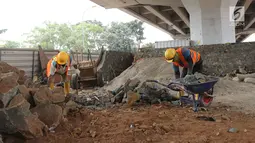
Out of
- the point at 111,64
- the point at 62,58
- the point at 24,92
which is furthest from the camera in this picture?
the point at 111,64

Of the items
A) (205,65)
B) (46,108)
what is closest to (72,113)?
(46,108)

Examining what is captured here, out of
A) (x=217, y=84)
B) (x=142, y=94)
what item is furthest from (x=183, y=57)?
(x=217, y=84)

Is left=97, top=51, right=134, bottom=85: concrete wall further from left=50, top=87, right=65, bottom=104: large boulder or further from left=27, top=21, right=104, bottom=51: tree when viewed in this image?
left=27, top=21, right=104, bottom=51: tree

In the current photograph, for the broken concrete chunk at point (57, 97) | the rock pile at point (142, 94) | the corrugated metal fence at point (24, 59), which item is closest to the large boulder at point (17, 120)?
the broken concrete chunk at point (57, 97)

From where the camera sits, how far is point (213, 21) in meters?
13.9

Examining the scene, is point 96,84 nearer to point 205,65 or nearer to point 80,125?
point 205,65

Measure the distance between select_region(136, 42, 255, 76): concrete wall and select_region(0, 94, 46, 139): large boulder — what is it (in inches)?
351

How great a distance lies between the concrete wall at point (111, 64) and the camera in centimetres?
1096

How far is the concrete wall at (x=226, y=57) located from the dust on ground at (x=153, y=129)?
19.0 feet

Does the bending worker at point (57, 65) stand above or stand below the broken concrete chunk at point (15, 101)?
above

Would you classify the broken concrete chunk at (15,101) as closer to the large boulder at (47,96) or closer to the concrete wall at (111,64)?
the large boulder at (47,96)

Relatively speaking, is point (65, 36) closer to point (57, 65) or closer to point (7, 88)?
point (57, 65)

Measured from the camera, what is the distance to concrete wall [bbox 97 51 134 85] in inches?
432

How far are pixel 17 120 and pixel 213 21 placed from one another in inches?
531
